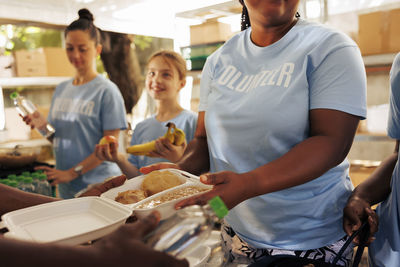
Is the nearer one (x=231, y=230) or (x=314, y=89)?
(x=314, y=89)

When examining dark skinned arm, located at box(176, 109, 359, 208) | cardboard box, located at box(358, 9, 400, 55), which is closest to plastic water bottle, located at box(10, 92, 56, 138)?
dark skinned arm, located at box(176, 109, 359, 208)

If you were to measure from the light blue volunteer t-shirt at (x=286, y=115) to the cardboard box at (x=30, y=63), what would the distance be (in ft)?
9.50

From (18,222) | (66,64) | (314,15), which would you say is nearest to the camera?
(18,222)

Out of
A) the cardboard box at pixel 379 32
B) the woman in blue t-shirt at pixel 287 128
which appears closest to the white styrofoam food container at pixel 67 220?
the woman in blue t-shirt at pixel 287 128

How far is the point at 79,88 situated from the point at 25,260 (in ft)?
7.17

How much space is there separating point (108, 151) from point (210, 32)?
1239mm

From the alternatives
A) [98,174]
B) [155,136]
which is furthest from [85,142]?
[155,136]

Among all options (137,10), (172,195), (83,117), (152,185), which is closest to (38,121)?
(83,117)

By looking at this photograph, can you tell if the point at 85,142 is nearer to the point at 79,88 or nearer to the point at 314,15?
the point at 79,88

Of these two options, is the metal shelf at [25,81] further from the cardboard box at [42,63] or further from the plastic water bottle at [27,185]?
the plastic water bottle at [27,185]

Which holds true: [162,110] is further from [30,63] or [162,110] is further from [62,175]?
[30,63]

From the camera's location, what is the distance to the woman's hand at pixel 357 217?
3.23 feet

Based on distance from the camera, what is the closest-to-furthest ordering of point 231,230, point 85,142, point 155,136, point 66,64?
point 231,230
point 155,136
point 85,142
point 66,64

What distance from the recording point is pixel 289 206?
0.99 m
